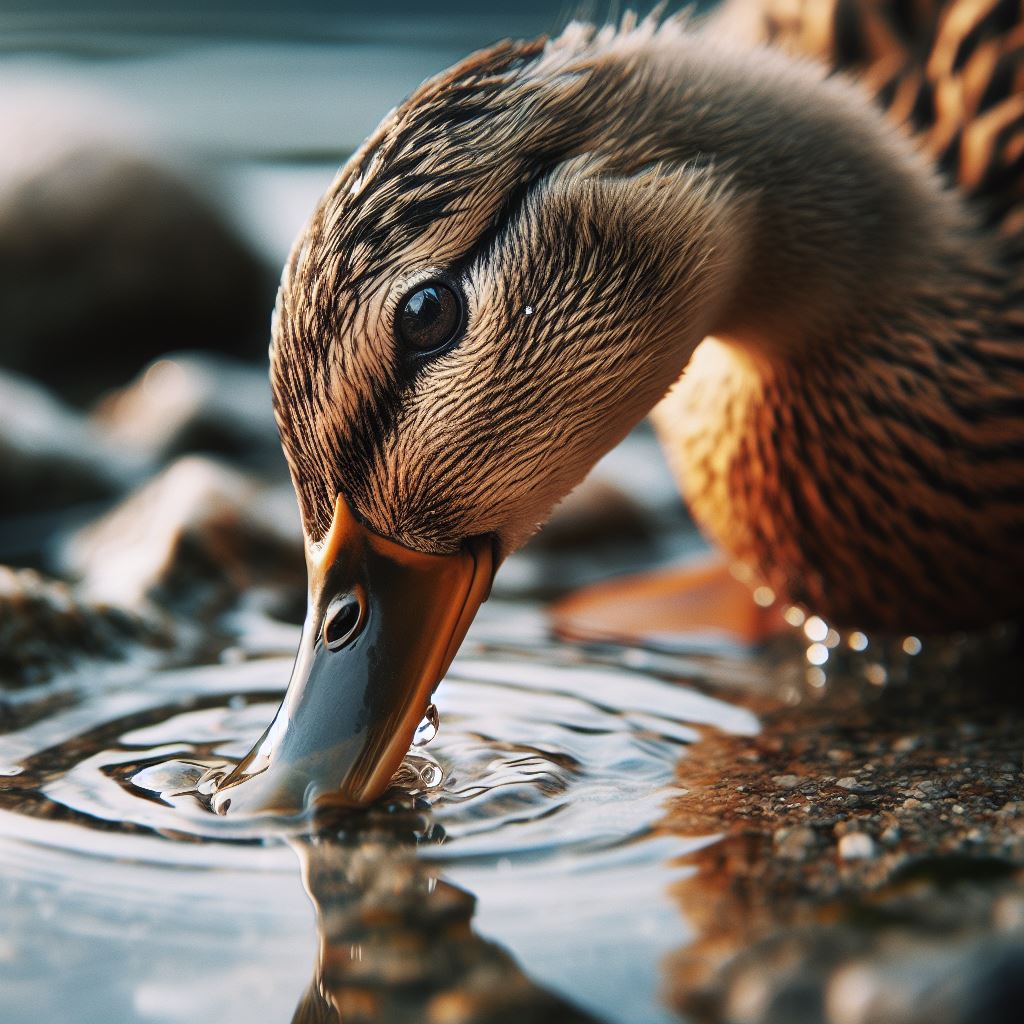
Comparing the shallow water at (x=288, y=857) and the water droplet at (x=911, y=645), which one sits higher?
the water droplet at (x=911, y=645)

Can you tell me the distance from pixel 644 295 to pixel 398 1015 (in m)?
1.17

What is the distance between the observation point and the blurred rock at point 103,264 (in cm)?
503

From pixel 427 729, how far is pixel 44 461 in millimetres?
2199

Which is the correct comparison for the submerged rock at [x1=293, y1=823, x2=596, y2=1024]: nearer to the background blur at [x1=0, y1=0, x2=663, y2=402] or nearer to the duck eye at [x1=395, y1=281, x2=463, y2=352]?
the duck eye at [x1=395, y1=281, x2=463, y2=352]

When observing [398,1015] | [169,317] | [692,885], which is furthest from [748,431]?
[169,317]

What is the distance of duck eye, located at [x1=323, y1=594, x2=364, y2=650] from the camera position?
6.52 ft

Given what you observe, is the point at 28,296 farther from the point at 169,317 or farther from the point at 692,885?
the point at 692,885

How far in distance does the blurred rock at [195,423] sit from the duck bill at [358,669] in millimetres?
2193

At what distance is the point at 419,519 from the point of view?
204cm

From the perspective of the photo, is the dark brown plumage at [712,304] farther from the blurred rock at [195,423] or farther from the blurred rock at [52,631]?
the blurred rock at [195,423]

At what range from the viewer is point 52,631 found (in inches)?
102

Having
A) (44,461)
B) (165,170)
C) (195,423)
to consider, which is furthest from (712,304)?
(165,170)

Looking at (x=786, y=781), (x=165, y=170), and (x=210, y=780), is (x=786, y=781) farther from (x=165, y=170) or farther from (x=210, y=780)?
(x=165, y=170)

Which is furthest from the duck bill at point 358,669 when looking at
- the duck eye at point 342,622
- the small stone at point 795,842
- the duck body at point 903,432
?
the duck body at point 903,432
